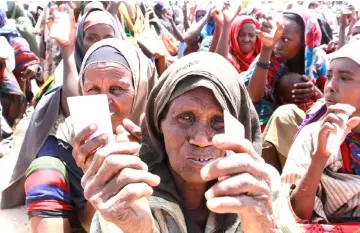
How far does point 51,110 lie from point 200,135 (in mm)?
1500

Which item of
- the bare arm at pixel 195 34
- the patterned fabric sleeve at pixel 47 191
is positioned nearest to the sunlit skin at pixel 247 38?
the bare arm at pixel 195 34

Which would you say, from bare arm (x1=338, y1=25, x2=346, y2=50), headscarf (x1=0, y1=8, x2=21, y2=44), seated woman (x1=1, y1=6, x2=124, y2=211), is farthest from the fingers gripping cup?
headscarf (x1=0, y1=8, x2=21, y2=44)

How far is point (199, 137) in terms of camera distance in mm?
1467

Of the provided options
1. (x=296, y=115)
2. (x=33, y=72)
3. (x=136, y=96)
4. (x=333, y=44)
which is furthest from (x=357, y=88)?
(x=33, y=72)

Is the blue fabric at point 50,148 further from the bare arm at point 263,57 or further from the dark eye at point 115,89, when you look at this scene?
the bare arm at point 263,57

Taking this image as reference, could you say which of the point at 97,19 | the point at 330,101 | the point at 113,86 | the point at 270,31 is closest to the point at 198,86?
the point at 113,86

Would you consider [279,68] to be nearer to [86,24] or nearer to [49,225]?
[86,24]

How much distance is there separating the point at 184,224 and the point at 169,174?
0.61 ft

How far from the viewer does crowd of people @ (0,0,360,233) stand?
1192 millimetres

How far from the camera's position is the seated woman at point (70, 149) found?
2.15 meters

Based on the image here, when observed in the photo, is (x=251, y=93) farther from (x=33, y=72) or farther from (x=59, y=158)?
(x=33, y=72)

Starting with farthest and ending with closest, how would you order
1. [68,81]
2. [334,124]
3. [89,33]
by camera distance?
[89,33], [68,81], [334,124]

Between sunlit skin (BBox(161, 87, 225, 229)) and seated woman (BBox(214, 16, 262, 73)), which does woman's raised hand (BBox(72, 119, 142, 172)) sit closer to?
sunlit skin (BBox(161, 87, 225, 229))

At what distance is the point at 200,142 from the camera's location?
4.78 ft
